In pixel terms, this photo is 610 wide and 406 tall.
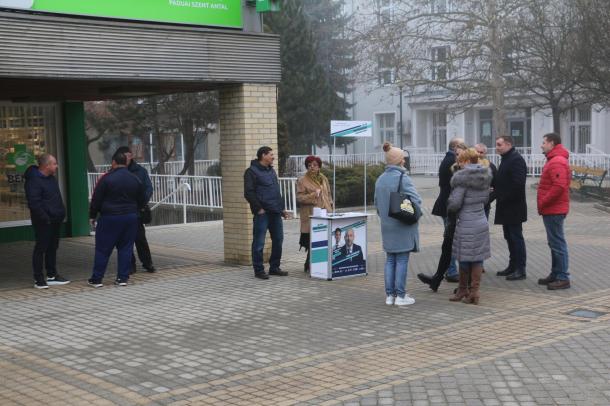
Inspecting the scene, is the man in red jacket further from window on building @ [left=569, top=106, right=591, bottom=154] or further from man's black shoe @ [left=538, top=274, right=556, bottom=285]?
window on building @ [left=569, top=106, right=591, bottom=154]

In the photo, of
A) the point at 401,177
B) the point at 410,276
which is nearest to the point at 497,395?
the point at 401,177

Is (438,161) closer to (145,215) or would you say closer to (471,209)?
(145,215)

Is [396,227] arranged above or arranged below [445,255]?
above

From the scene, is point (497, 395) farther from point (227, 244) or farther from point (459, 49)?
point (459, 49)

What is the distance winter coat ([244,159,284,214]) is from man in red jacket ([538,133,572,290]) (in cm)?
337

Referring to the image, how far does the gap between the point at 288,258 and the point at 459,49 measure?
19376 mm

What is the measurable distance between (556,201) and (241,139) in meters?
4.55

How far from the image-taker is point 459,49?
3002 centimetres

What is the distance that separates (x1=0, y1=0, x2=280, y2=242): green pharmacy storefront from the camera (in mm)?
9414

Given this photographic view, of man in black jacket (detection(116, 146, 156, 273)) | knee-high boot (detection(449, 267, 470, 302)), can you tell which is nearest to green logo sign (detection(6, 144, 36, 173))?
man in black jacket (detection(116, 146, 156, 273))

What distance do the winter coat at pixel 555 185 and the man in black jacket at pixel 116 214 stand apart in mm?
5031

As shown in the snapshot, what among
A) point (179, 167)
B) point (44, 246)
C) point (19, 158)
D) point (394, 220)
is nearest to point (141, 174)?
point (44, 246)

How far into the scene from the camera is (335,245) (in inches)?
415

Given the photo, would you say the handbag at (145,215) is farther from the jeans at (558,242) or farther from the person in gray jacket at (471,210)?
the jeans at (558,242)
